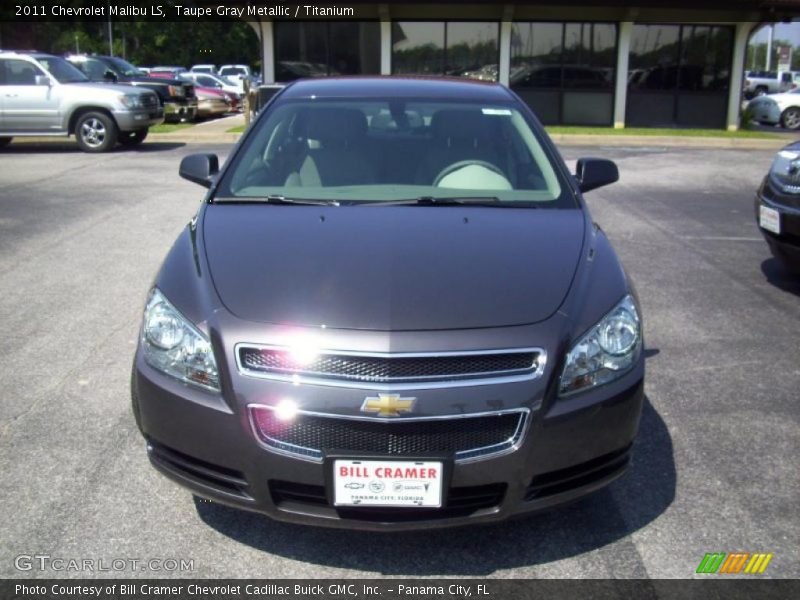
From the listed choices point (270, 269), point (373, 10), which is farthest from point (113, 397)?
point (373, 10)

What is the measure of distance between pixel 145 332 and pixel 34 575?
89cm

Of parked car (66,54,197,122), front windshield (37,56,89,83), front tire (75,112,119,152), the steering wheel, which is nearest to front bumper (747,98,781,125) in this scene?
parked car (66,54,197,122)

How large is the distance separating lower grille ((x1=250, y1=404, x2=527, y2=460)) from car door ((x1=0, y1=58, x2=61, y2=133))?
14.6m

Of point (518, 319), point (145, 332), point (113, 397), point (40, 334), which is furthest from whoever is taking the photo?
point (40, 334)

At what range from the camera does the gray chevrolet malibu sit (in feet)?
8.39

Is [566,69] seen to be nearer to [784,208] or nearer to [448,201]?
[784,208]

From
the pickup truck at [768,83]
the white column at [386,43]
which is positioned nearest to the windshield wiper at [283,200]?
the white column at [386,43]

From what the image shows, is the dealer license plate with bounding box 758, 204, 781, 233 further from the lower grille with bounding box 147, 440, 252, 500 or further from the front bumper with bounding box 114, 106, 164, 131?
the front bumper with bounding box 114, 106, 164, 131

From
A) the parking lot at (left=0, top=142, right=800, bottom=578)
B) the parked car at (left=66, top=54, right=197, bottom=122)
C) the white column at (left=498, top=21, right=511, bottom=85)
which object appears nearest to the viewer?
the parking lot at (left=0, top=142, right=800, bottom=578)

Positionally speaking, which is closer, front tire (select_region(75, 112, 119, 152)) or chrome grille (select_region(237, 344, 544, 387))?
chrome grille (select_region(237, 344, 544, 387))

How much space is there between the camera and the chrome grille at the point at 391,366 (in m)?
2.57

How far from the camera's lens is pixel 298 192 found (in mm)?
3826

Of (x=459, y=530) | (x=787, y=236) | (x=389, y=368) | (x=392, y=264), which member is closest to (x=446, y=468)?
(x=389, y=368)

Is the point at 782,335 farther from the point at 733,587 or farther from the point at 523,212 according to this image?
the point at 733,587
